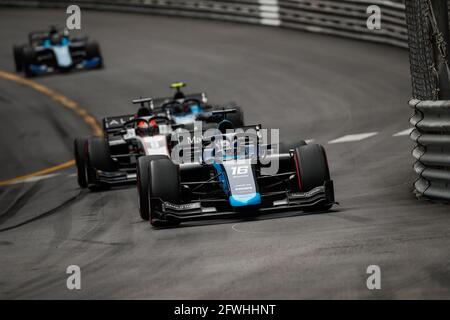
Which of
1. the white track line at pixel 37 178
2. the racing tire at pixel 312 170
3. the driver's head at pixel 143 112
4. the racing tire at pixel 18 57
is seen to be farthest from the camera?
the racing tire at pixel 18 57

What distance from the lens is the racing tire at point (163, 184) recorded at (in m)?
12.3

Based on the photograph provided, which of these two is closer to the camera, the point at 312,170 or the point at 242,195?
the point at 242,195

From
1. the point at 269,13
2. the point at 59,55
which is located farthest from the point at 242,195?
the point at 269,13

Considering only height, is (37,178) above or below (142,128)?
below

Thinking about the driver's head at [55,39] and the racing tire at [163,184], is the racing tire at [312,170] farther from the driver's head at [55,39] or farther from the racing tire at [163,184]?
the driver's head at [55,39]

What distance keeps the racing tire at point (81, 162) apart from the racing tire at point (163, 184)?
15.7 feet

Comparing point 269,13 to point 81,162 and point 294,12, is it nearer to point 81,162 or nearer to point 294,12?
point 294,12

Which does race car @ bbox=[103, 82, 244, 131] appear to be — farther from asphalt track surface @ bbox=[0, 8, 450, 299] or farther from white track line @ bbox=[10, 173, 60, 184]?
asphalt track surface @ bbox=[0, 8, 450, 299]

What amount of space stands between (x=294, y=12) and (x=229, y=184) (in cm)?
2288

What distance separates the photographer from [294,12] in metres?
34.6

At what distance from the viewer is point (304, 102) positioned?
24922mm

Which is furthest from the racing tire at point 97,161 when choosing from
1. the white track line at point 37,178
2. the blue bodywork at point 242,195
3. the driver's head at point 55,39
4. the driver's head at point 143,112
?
the driver's head at point 55,39
